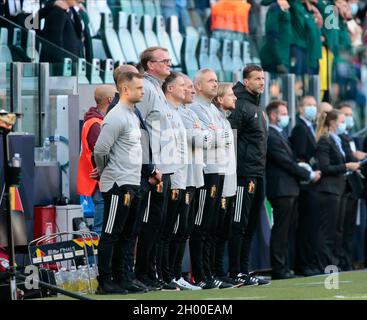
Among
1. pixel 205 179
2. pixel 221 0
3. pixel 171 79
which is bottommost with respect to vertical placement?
pixel 205 179

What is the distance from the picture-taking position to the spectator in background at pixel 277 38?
1869 cm

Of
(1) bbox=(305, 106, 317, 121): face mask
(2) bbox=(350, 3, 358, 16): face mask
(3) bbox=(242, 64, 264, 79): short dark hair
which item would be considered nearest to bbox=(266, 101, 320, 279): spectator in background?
(1) bbox=(305, 106, 317, 121): face mask

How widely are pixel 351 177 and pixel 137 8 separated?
12.5ft

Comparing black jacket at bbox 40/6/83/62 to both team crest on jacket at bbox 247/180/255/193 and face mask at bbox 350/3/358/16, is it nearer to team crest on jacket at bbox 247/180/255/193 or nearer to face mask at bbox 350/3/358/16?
team crest on jacket at bbox 247/180/255/193

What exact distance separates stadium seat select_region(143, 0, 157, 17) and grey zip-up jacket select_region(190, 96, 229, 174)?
18.0 feet

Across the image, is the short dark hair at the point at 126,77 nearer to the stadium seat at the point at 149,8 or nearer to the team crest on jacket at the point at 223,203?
the team crest on jacket at the point at 223,203

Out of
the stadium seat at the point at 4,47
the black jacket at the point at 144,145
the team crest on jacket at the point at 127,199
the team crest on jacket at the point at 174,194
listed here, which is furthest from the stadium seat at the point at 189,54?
the team crest on jacket at the point at 127,199

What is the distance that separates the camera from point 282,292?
12625mm

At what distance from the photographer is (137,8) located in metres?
19.0

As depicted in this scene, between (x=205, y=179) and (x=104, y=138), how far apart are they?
194 centimetres

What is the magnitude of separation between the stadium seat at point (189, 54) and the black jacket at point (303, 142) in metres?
1.50
